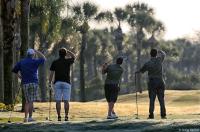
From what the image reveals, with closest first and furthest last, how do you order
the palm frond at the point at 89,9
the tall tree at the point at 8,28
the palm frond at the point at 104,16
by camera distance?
the tall tree at the point at 8,28
the palm frond at the point at 89,9
the palm frond at the point at 104,16

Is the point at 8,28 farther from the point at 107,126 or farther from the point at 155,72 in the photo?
the point at 107,126

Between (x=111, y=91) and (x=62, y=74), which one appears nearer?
(x=62, y=74)

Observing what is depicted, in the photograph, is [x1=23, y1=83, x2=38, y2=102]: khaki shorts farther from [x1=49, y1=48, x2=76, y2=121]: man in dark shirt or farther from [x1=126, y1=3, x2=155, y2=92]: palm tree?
[x1=126, y1=3, x2=155, y2=92]: palm tree

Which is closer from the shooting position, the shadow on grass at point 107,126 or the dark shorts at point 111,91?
the shadow on grass at point 107,126

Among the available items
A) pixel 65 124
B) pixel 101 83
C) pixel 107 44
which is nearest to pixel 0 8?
pixel 65 124

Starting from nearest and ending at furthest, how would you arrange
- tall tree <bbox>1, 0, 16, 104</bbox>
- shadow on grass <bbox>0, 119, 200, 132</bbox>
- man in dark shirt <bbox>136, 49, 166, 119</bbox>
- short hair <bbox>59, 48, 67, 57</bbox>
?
1. shadow on grass <bbox>0, 119, 200, 132</bbox>
2. short hair <bbox>59, 48, 67, 57</bbox>
3. man in dark shirt <bbox>136, 49, 166, 119</bbox>
4. tall tree <bbox>1, 0, 16, 104</bbox>

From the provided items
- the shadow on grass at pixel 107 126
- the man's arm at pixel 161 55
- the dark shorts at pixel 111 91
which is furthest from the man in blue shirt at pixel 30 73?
the man's arm at pixel 161 55

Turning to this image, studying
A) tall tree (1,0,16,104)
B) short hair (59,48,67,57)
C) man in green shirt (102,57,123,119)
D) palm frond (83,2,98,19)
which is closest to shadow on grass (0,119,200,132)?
short hair (59,48,67,57)

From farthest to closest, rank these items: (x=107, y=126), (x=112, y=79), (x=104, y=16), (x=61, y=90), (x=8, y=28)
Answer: (x=104, y=16)
(x=8, y=28)
(x=112, y=79)
(x=61, y=90)
(x=107, y=126)

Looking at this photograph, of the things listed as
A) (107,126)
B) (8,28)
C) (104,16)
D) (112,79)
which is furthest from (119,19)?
(107,126)

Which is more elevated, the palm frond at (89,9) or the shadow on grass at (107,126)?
the palm frond at (89,9)

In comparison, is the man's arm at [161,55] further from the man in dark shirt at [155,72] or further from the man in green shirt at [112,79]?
Result: the man in green shirt at [112,79]

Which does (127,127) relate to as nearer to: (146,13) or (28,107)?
(28,107)

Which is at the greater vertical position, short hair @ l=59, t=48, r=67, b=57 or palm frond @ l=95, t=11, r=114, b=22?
palm frond @ l=95, t=11, r=114, b=22
